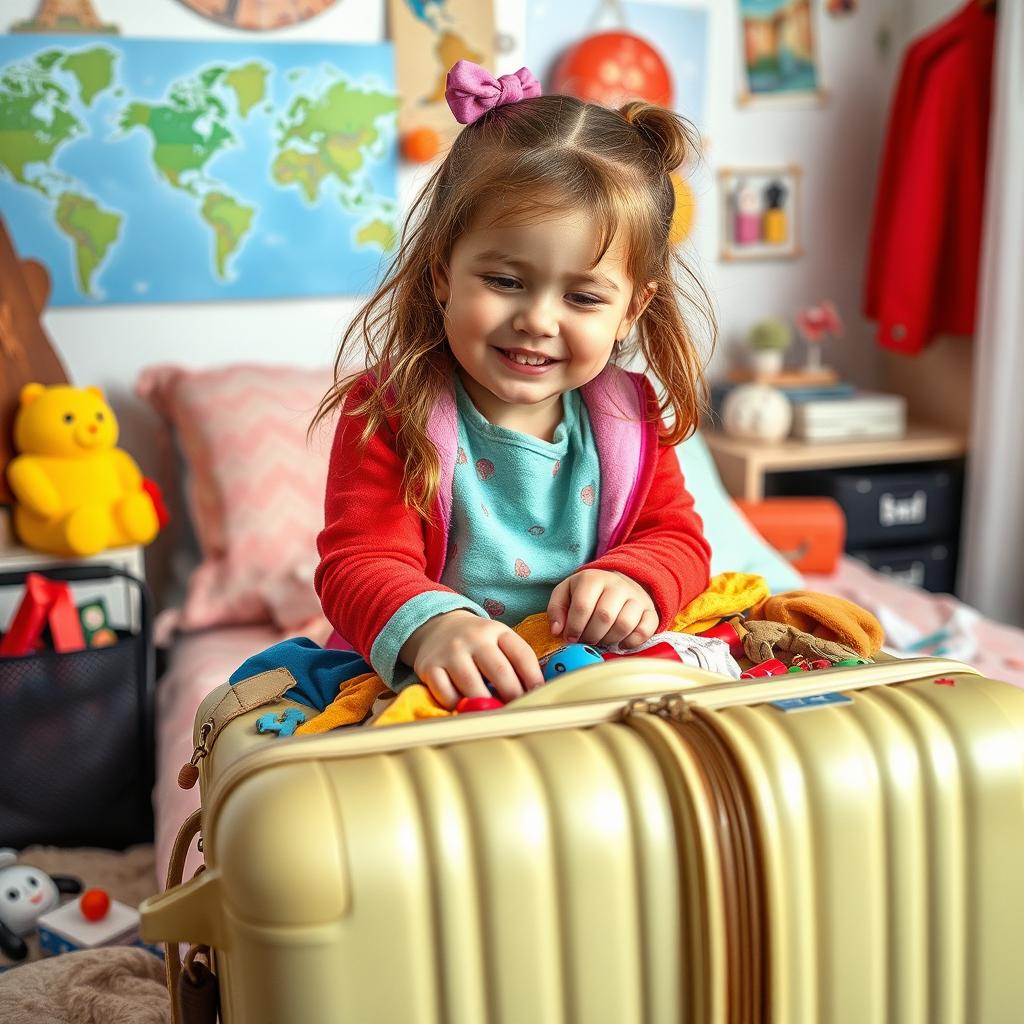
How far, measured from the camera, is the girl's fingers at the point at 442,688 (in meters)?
0.75

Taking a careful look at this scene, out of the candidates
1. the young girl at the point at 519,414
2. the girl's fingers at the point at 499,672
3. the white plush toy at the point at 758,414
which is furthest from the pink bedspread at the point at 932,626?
the girl's fingers at the point at 499,672

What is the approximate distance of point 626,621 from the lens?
2.78 feet

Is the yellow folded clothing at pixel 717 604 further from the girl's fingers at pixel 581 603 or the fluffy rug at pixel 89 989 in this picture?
the fluffy rug at pixel 89 989

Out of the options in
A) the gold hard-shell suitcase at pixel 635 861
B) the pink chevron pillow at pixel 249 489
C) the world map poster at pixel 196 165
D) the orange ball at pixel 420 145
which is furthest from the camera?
the orange ball at pixel 420 145

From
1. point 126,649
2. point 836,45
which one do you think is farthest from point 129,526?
point 836,45

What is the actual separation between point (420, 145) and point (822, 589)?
1142 millimetres

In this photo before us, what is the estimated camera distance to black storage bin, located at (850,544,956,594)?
250 centimetres

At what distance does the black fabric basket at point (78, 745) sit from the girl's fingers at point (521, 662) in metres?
1.11

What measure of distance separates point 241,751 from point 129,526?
3.88ft

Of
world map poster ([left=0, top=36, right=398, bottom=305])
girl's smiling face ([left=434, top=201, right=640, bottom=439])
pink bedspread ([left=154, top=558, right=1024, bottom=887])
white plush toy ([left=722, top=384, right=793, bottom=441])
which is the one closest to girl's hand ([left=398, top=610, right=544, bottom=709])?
girl's smiling face ([left=434, top=201, right=640, bottom=439])

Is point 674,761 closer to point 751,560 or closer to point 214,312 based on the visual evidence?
point 751,560

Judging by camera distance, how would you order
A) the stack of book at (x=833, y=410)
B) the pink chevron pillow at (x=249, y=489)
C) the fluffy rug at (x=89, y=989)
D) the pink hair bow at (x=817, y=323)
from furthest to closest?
the pink hair bow at (x=817, y=323), the stack of book at (x=833, y=410), the pink chevron pillow at (x=249, y=489), the fluffy rug at (x=89, y=989)

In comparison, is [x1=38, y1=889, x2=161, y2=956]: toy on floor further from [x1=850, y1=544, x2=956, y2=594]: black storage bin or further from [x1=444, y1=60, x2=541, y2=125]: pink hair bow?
[x1=850, y1=544, x2=956, y2=594]: black storage bin

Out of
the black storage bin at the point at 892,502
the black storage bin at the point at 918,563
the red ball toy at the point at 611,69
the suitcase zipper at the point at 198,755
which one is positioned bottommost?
the black storage bin at the point at 918,563
